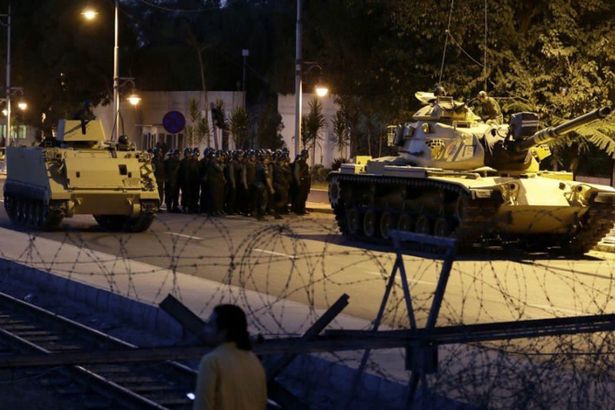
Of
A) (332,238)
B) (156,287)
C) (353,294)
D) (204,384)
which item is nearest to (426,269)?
(353,294)

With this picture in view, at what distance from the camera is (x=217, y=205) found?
33562 millimetres

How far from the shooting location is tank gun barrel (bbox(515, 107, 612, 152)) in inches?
898

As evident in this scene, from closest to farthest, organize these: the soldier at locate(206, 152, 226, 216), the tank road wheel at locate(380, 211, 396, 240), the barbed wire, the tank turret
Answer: the barbed wire → the tank turret → the tank road wheel at locate(380, 211, 396, 240) → the soldier at locate(206, 152, 226, 216)

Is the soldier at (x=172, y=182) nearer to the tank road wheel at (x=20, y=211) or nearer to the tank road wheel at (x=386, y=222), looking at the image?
the tank road wheel at (x=20, y=211)

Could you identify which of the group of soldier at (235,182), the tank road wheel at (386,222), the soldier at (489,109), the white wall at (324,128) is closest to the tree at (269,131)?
the white wall at (324,128)

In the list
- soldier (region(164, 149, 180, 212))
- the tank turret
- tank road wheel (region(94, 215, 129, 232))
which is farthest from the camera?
soldier (region(164, 149, 180, 212))

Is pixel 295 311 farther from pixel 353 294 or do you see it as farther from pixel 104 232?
pixel 104 232

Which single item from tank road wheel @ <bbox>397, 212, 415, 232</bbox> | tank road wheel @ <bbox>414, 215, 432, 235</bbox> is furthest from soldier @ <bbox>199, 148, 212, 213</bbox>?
tank road wheel @ <bbox>414, 215, 432, 235</bbox>

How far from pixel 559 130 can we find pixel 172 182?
1364 centimetres

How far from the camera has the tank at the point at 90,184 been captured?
26672mm

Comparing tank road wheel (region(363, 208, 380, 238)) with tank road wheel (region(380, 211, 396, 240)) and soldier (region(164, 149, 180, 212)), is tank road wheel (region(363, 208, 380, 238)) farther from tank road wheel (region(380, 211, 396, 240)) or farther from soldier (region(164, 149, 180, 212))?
soldier (region(164, 149, 180, 212))

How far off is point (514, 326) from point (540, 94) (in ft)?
84.7

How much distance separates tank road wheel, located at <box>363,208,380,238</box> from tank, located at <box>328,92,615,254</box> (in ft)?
0.07

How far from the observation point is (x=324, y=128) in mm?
57375
